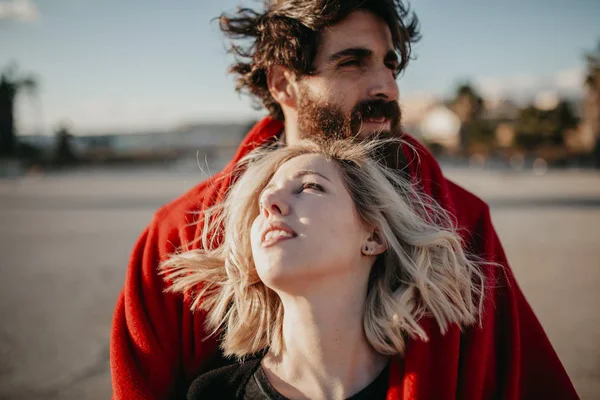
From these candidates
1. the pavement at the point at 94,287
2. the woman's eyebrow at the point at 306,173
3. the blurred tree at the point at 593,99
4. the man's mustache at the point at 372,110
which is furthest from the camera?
the blurred tree at the point at 593,99

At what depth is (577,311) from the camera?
18.5ft

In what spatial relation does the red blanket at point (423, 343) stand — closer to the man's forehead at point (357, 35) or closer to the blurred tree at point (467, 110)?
the man's forehead at point (357, 35)

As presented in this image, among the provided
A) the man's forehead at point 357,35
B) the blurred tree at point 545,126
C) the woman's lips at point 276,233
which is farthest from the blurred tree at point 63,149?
the woman's lips at point 276,233

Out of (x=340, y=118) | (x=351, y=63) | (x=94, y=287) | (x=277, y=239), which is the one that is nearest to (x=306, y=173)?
(x=277, y=239)

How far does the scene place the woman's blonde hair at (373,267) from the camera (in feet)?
6.90

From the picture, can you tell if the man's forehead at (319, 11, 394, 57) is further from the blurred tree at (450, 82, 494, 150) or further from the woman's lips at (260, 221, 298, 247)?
the blurred tree at (450, 82, 494, 150)

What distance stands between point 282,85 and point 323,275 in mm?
1522

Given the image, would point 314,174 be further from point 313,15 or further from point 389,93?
point 313,15

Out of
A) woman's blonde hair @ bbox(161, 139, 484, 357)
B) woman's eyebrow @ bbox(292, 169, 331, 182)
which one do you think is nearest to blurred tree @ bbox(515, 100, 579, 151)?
woman's blonde hair @ bbox(161, 139, 484, 357)

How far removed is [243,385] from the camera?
83.8 inches

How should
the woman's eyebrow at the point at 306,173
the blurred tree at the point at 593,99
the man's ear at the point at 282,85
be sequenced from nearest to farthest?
the woman's eyebrow at the point at 306,173, the man's ear at the point at 282,85, the blurred tree at the point at 593,99

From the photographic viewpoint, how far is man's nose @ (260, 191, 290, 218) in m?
1.96

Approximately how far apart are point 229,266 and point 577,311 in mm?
4847

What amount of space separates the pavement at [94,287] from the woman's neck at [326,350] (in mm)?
2635
